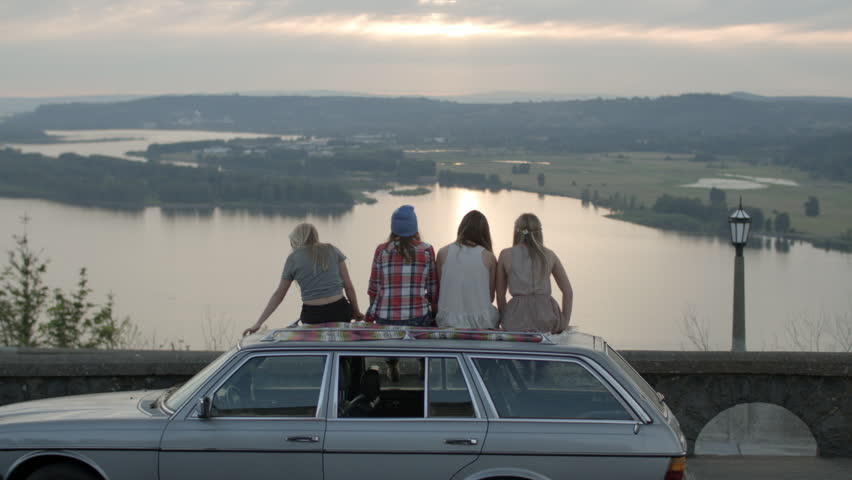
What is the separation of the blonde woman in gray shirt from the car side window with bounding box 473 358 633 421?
2384mm

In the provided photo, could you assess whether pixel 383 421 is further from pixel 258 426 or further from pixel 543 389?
pixel 543 389

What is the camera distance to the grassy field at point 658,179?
165ft

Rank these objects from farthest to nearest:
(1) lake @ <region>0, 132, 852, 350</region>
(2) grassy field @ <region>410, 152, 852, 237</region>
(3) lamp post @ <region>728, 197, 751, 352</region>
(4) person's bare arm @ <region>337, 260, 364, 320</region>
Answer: (2) grassy field @ <region>410, 152, 852, 237</region> → (1) lake @ <region>0, 132, 852, 350</region> → (3) lamp post @ <region>728, 197, 751, 352</region> → (4) person's bare arm @ <region>337, 260, 364, 320</region>

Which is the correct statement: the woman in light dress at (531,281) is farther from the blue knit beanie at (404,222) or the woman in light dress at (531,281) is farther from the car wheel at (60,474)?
the car wheel at (60,474)

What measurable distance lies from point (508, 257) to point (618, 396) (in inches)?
76.0

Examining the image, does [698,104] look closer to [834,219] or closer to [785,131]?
[785,131]

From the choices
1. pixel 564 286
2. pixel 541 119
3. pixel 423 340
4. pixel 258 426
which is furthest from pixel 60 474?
pixel 541 119

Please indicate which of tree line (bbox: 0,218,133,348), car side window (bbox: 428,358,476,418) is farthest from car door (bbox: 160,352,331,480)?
tree line (bbox: 0,218,133,348)

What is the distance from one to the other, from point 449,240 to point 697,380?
30.8 m

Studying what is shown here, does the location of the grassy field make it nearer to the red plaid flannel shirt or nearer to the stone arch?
the stone arch

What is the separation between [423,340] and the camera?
4.68 meters

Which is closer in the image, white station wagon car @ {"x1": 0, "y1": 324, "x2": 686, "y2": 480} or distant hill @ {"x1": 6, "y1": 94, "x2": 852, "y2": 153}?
white station wagon car @ {"x1": 0, "y1": 324, "x2": 686, "y2": 480}

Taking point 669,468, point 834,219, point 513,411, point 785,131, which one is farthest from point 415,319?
point 785,131

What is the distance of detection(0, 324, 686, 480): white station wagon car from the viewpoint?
4.41 m
